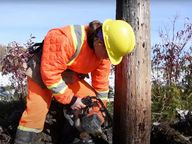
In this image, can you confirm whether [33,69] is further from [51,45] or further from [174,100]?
[174,100]

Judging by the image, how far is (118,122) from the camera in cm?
600

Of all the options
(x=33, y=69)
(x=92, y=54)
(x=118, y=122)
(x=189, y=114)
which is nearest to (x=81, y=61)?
(x=92, y=54)

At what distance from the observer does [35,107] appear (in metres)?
5.61

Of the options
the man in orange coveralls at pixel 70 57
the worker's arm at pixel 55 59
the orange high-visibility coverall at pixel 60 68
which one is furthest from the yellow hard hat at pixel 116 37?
the worker's arm at pixel 55 59

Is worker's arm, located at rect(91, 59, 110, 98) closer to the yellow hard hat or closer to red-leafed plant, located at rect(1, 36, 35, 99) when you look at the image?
the yellow hard hat

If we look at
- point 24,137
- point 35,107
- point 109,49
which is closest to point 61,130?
point 24,137

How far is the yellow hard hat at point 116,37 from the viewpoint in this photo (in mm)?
5184

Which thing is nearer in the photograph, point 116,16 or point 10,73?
point 116,16

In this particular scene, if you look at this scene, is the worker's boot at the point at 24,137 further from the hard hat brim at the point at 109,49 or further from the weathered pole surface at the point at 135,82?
the hard hat brim at the point at 109,49

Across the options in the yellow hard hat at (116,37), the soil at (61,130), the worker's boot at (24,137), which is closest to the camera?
the yellow hard hat at (116,37)

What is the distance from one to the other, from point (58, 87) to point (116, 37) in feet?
2.47

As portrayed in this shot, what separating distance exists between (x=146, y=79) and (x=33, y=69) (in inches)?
48.1

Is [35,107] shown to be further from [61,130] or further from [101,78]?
[61,130]

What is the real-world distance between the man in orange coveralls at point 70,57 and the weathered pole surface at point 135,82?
0.32 m
